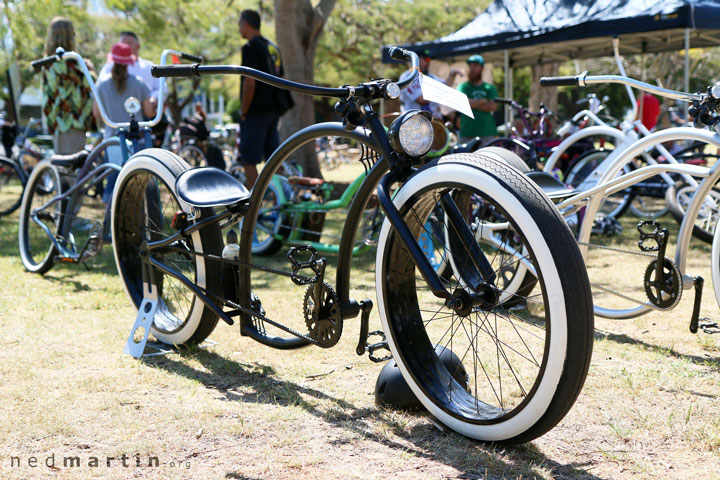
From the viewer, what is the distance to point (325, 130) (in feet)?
9.53

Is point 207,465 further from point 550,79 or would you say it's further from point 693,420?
point 550,79

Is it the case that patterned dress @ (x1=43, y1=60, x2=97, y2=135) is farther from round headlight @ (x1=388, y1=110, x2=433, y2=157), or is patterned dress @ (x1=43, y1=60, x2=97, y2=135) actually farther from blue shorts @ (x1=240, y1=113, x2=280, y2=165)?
round headlight @ (x1=388, y1=110, x2=433, y2=157)

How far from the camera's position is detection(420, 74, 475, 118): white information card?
2.62 metres

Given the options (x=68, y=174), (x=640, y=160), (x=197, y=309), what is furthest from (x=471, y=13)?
(x=197, y=309)

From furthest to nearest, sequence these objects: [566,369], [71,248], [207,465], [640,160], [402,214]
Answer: [640,160], [71,248], [402,214], [207,465], [566,369]

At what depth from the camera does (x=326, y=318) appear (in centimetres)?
296

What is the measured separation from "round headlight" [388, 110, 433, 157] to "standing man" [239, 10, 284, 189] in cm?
438

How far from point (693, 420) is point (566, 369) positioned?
978 mm

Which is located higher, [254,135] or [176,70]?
[176,70]

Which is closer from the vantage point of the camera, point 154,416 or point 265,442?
point 265,442

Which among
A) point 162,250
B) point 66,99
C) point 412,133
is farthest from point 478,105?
point 412,133

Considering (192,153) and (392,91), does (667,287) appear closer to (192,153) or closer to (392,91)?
(392,91)

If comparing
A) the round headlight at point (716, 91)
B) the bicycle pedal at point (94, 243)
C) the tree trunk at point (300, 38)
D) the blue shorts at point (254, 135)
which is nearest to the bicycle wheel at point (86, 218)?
the bicycle pedal at point (94, 243)

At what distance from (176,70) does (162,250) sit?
113 centimetres
